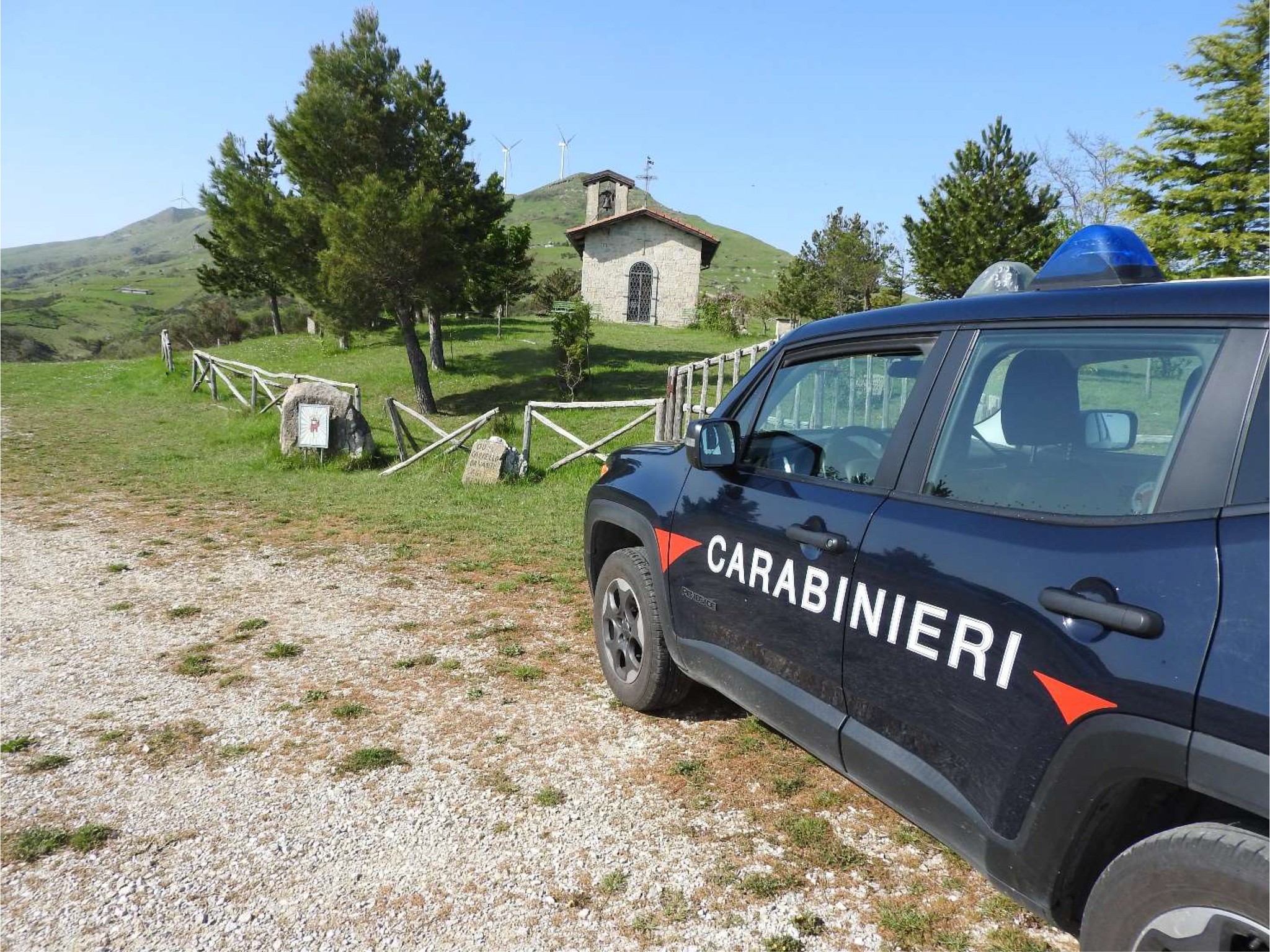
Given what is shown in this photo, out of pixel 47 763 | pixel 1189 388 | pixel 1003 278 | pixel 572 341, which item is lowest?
pixel 47 763

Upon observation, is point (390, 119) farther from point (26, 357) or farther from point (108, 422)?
point (26, 357)

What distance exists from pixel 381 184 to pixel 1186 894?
1736 cm

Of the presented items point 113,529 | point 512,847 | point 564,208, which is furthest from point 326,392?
point 564,208

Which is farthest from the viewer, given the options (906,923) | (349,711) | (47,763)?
(349,711)

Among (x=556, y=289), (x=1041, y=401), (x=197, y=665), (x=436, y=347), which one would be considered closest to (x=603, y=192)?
(x=556, y=289)

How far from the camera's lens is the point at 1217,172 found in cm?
1620

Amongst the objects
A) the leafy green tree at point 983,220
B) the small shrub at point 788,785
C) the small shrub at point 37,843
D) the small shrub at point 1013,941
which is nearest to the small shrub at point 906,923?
the small shrub at point 1013,941

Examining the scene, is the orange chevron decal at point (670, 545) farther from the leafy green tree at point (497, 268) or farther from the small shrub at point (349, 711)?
the leafy green tree at point (497, 268)

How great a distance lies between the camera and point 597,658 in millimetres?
4996

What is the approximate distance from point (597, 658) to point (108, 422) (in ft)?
56.0

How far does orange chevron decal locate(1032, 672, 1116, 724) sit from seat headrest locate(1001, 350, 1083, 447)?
69 cm

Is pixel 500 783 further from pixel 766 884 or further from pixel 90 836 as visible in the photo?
pixel 90 836

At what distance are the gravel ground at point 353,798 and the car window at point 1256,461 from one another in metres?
1.66

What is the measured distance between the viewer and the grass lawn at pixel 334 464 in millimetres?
8867
